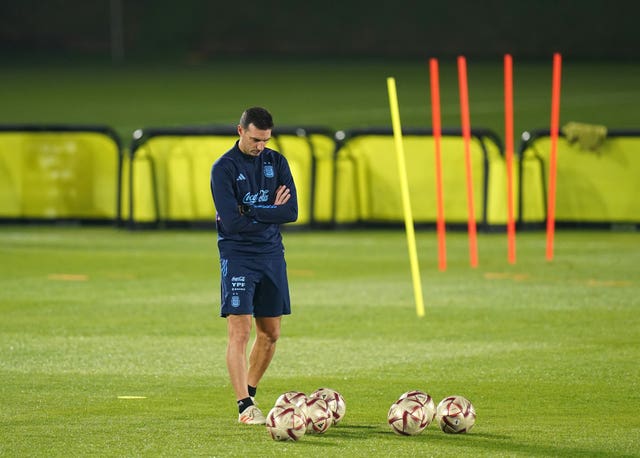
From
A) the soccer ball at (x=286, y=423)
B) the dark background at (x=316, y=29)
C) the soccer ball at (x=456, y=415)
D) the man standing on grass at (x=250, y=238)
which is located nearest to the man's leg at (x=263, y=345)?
the man standing on grass at (x=250, y=238)

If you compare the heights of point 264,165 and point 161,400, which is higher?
point 264,165

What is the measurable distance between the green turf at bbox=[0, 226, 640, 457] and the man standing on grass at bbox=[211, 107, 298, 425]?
503 millimetres

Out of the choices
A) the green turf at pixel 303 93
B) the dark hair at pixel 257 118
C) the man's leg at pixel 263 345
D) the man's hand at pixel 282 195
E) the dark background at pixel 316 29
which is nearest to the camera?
the dark hair at pixel 257 118

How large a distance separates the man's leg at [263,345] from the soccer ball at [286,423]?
748 mm

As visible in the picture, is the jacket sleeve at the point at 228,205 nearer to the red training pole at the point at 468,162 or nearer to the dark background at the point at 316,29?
the red training pole at the point at 468,162

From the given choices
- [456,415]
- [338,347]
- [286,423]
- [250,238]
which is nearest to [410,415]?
[456,415]

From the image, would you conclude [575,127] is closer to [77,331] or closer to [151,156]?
[151,156]

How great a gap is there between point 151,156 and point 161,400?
1290 centimetres

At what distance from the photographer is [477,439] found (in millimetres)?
9570

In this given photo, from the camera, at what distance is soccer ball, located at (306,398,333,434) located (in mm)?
9609

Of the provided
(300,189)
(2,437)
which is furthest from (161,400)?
(300,189)

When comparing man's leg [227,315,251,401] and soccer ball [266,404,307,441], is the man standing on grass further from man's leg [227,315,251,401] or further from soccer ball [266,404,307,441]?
soccer ball [266,404,307,441]

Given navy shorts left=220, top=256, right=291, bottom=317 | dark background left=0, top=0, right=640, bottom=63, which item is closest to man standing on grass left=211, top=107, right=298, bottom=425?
navy shorts left=220, top=256, right=291, bottom=317

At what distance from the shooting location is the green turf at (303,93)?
116 feet
